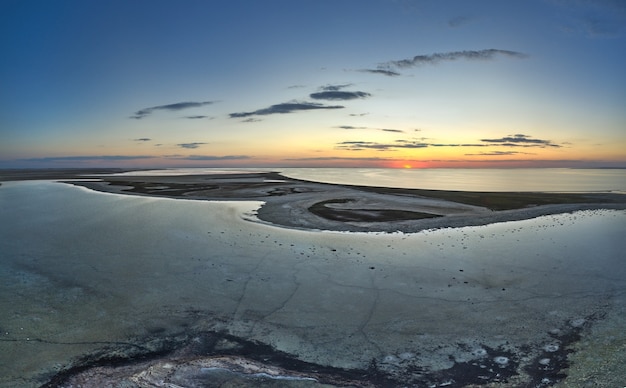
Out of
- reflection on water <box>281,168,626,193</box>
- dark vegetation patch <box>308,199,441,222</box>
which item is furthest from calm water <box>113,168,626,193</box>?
dark vegetation patch <box>308,199,441,222</box>

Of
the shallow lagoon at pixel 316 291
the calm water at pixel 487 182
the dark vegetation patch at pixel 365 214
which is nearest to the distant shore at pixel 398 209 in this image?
the dark vegetation patch at pixel 365 214

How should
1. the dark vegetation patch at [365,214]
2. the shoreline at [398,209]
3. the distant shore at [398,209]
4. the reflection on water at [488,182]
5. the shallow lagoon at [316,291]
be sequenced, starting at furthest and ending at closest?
the reflection on water at [488,182] → the dark vegetation patch at [365,214] → the distant shore at [398,209] → the shoreline at [398,209] → the shallow lagoon at [316,291]

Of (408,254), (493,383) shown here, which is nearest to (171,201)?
(408,254)

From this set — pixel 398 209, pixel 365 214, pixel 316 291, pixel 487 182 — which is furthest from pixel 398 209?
pixel 487 182

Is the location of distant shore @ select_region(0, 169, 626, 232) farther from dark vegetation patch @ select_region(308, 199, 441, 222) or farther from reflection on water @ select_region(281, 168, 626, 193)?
reflection on water @ select_region(281, 168, 626, 193)

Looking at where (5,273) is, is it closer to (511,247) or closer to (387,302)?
(387,302)

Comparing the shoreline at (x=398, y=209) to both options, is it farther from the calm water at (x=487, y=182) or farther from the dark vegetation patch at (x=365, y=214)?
the calm water at (x=487, y=182)
